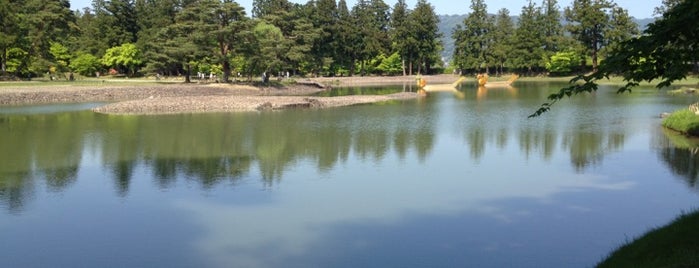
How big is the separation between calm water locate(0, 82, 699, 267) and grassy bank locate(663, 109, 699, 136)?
78 centimetres

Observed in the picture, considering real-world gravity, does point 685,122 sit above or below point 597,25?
below

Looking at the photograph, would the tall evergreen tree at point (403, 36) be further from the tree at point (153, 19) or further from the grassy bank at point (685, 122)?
the grassy bank at point (685, 122)

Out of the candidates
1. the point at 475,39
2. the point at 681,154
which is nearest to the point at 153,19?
the point at 475,39

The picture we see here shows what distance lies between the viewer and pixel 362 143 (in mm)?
22250

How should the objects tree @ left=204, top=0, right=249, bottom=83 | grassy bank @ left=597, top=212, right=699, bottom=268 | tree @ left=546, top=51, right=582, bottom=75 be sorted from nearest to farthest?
grassy bank @ left=597, top=212, right=699, bottom=268, tree @ left=204, top=0, right=249, bottom=83, tree @ left=546, top=51, right=582, bottom=75

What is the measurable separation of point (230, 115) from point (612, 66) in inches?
1057

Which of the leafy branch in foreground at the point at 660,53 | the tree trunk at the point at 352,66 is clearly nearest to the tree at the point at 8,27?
the tree trunk at the point at 352,66

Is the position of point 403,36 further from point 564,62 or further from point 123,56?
point 123,56

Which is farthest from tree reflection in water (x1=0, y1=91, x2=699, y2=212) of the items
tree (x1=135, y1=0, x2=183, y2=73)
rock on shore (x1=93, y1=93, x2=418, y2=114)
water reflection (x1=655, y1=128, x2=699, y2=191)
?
tree (x1=135, y1=0, x2=183, y2=73)

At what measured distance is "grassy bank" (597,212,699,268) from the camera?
6.82 meters

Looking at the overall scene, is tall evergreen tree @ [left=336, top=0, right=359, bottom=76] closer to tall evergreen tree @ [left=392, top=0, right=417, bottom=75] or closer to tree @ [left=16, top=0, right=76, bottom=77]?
tall evergreen tree @ [left=392, top=0, right=417, bottom=75]

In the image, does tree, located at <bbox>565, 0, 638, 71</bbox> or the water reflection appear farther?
tree, located at <bbox>565, 0, 638, 71</bbox>

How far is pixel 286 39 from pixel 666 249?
5606 centimetres

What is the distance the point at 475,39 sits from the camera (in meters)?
86.2
